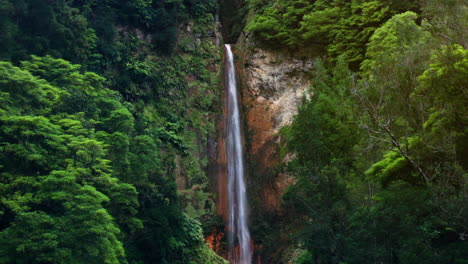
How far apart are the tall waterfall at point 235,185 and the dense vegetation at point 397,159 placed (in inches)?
306

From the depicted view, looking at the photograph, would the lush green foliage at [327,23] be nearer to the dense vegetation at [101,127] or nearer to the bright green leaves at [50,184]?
the dense vegetation at [101,127]

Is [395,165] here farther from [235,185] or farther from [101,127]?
[235,185]

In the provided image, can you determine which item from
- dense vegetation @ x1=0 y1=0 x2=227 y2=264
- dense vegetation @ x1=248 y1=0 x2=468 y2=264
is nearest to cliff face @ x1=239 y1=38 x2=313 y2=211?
dense vegetation @ x1=0 y1=0 x2=227 y2=264

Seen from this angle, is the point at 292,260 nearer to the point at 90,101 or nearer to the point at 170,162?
the point at 170,162

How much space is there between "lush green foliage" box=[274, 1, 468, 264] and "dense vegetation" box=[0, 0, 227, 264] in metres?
6.32

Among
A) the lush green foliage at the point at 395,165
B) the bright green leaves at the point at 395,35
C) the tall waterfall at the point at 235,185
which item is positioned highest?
the bright green leaves at the point at 395,35

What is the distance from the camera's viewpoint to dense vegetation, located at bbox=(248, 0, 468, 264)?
34.1 ft

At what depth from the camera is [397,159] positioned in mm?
12602

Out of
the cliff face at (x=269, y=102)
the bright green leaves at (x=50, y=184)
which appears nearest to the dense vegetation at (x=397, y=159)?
the bright green leaves at (x=50, y=184)

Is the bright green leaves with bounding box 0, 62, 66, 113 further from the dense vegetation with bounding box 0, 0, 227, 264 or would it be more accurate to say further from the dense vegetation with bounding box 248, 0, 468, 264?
the dense vegetation with bounding box 248, 0, 468, 264

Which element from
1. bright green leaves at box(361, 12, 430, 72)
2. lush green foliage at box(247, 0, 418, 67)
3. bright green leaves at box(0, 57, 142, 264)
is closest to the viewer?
bright green leaves at box(0, 57, 142, 264)

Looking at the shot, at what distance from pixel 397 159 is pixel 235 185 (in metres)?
13.9

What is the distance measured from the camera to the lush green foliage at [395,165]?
10336 millimetres

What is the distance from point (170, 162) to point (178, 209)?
3990 mm
